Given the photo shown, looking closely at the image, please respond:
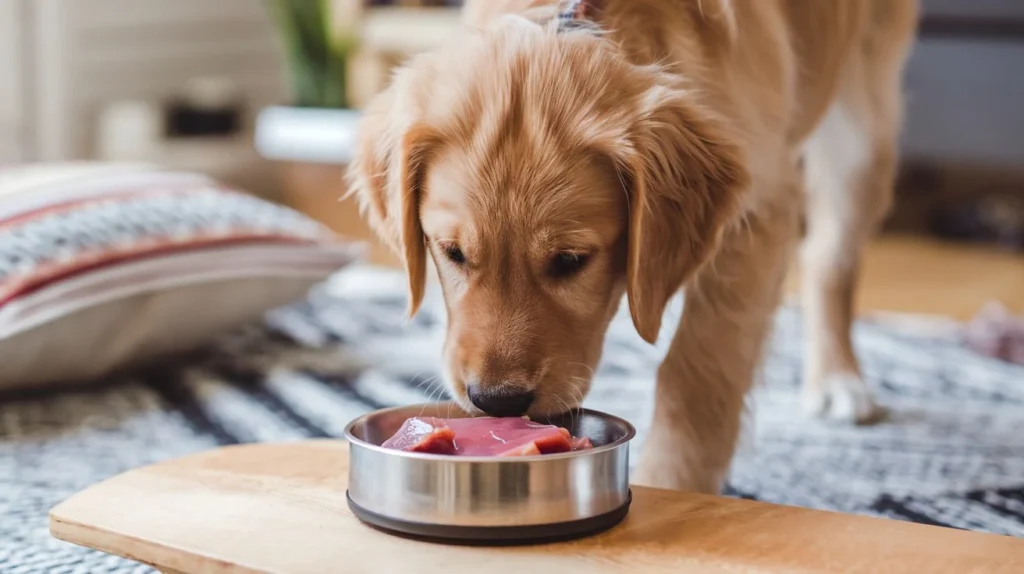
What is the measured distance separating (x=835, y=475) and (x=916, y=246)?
113 inches

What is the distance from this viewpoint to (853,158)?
2463 millimetres

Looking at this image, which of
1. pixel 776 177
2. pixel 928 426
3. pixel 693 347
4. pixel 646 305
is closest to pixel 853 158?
pixel 928 426

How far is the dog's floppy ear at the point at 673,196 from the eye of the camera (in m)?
1.52

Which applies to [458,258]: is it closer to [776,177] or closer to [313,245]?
[776,177]

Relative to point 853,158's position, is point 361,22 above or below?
above

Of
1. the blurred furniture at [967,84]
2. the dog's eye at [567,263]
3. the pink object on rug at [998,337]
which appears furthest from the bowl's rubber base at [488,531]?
the blurred furniture at [967,84]

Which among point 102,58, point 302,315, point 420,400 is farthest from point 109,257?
point 102,58

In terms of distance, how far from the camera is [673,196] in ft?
5.14

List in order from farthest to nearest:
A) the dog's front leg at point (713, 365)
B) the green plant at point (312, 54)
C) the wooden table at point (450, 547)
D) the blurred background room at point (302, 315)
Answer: the green plant at point (312, 54) → the blurred background room at point (302, 315) → the dog's front leg at point (713, 365) → the wooden table at point (450, 547)

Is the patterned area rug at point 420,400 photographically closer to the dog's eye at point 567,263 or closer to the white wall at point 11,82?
the dog's eye at point 567,263

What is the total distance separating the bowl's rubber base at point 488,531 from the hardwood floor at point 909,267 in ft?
7.71

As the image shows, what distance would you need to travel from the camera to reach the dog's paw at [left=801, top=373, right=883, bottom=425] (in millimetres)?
2293

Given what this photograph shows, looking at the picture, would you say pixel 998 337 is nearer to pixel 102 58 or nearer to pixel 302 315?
pixel 302 315

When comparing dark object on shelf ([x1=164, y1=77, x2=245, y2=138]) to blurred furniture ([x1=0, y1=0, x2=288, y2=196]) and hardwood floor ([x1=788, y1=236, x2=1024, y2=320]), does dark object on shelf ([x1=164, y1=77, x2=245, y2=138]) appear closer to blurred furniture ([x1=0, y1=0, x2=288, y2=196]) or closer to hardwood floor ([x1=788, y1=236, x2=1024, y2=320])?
blurred furniture ([x1=0, y1=0, x2=288, y2=196])
